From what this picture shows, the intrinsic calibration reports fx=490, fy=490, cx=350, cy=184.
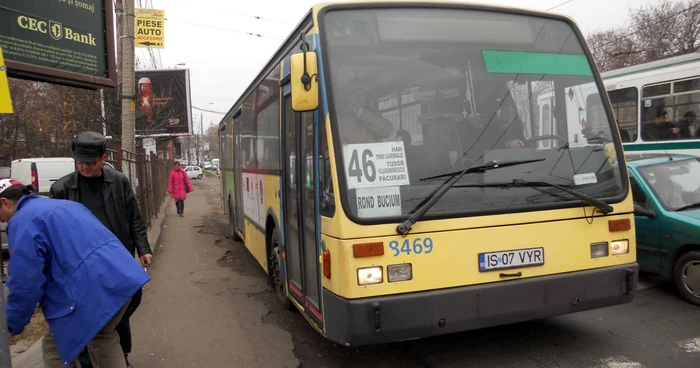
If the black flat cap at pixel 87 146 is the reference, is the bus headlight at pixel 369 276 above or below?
below

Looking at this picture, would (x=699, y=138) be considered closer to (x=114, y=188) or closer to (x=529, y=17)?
(x=529, y=17)

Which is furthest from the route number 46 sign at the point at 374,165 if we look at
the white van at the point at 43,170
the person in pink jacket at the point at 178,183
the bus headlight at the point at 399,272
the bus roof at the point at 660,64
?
the person in pink jacket at the point at 178,183

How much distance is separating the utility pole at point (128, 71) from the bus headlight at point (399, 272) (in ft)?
29.2

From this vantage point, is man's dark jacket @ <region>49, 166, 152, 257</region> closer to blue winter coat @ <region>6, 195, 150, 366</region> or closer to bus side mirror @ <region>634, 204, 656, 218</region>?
blue winter coat @ <region>6, 195, 150, 366</region>

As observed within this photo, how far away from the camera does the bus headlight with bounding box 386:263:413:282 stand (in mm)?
3469

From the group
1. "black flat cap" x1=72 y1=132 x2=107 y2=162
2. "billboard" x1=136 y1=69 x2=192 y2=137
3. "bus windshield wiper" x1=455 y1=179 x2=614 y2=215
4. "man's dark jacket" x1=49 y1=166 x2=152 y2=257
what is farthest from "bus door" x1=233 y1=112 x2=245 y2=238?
"billboard" x1=136 y1=69 x2=192 y2=137

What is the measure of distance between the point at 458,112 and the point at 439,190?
713mm

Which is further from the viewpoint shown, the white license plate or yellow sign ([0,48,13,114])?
the white license plate

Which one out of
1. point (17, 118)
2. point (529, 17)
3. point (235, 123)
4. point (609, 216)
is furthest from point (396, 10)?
point (17, 118)

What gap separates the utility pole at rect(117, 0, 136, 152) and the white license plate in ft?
30.1

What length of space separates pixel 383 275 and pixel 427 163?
2.95 ft

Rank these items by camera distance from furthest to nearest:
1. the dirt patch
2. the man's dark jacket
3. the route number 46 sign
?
1. the dirt patch
2. the man's dark jacket
3. the route number 46 sign

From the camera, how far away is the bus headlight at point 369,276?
3416 millimetres

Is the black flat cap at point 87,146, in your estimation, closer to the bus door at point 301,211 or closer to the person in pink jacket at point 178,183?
the bus door at point 301,211
